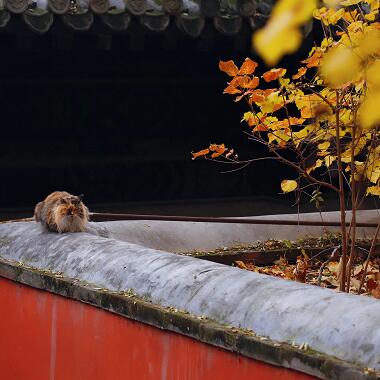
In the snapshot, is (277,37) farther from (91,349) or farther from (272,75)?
(91,349)

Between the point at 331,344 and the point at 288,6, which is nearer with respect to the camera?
the point at 288,6

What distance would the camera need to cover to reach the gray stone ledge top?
300 cm

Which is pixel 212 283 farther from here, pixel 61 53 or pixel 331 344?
pixel 61 53

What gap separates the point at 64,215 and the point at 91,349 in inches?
35.5

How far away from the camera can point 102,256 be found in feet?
14.6

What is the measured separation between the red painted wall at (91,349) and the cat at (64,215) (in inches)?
14.4

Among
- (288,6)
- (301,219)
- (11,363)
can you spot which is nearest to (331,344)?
(288,6)

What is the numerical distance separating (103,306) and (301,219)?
209cm

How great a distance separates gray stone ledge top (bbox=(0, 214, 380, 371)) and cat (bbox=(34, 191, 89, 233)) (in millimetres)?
61

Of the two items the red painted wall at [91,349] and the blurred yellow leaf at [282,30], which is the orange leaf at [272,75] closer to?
the red painted wall at [91,349]

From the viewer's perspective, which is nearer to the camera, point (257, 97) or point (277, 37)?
point (277, 37)

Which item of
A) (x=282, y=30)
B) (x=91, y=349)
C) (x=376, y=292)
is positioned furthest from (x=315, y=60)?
(x=282, y=30)

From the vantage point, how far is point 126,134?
904 centimetres

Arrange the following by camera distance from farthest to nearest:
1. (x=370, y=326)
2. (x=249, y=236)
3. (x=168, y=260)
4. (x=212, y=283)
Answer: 1. (x=249, y=236)
2. (x=168, y=260)
3. (x=212, y=283)
4. (x=370, y=326)
